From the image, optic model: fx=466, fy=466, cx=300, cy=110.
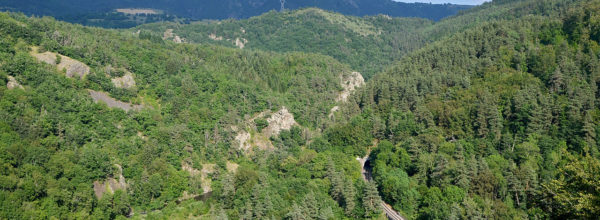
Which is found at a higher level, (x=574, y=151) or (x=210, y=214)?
(x=574, y=151)

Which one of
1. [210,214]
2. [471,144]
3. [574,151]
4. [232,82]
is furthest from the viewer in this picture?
[232,82]

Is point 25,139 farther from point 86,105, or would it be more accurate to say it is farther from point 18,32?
point 18,32

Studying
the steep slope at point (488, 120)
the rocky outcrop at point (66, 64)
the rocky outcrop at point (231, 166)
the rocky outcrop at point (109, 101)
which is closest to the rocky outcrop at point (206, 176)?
the rocky outcrop at point (231, 166)

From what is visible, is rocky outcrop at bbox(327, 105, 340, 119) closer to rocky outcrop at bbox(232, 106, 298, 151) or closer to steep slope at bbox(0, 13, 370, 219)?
steep slope at bbox(0, 13, 370, 219)

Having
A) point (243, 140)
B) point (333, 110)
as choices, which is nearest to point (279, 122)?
point (243, 140)

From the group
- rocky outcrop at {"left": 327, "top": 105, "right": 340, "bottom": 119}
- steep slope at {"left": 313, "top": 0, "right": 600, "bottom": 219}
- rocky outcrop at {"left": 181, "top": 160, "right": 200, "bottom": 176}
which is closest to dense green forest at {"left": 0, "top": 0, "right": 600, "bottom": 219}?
steep slope at {"left": 313, "top": 0, "right": 600, "bottom": 219}

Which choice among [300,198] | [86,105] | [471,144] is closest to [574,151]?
[471,144]
